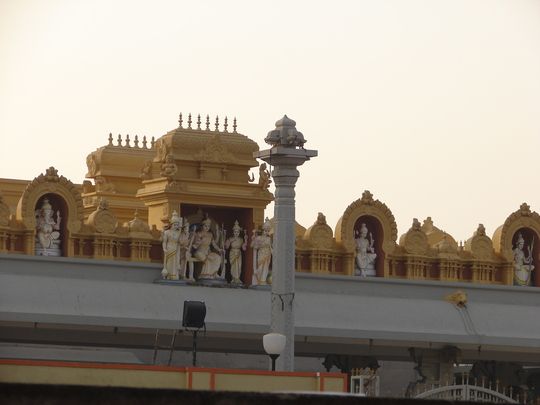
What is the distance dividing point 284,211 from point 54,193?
24.2ft

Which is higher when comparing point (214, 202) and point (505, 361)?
point (214, 202)

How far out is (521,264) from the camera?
42969mm

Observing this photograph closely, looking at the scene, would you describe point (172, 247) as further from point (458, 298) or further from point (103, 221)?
point (458, 298)

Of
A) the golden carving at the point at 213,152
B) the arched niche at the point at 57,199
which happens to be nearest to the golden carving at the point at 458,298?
the golden carving at the point at 213,152

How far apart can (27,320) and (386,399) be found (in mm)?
18016

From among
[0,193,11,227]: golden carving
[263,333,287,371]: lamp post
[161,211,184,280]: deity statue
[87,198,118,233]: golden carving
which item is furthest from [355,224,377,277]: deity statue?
[263,333,287,371]: lamp post

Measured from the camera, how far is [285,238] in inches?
1243

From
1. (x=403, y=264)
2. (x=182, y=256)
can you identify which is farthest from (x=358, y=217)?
(x=182, y=256)

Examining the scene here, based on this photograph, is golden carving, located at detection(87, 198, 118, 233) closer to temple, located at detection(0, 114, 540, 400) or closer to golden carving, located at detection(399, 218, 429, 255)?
temple, located at detection(0, 114, 540, 400)

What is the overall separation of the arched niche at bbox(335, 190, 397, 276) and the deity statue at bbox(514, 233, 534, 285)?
11.2 ft

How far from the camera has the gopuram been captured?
3741cm

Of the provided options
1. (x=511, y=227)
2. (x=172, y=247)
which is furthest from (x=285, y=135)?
(x=511, y=227)

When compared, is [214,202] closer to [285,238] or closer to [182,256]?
[182,256]

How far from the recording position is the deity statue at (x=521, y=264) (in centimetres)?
4281
